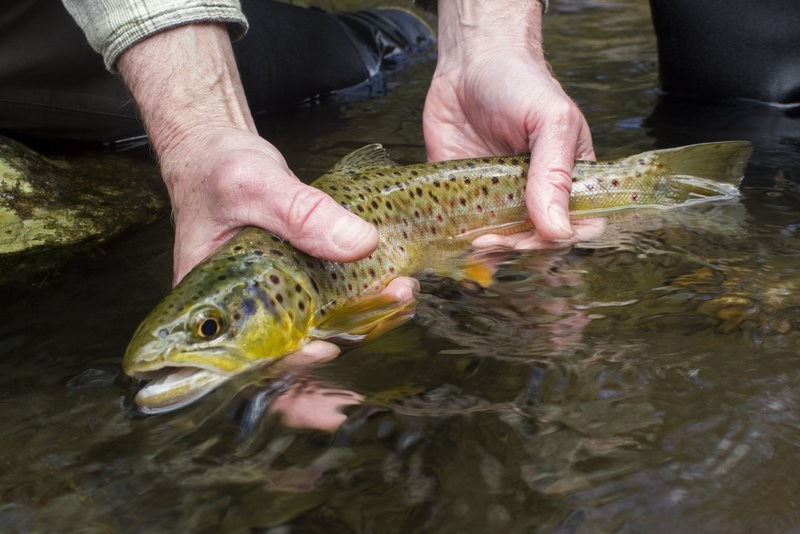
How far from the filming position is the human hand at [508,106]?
9.46 ft

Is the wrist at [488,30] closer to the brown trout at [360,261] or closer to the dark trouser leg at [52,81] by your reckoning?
the brown trout at [360,261]

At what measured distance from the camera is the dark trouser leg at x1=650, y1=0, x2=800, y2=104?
459 centimetres

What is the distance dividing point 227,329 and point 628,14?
7.29m

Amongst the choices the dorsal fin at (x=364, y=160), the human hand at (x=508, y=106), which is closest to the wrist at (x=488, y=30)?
the human hand at (x=508, y=106)

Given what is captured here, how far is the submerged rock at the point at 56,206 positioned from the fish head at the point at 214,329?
4.51 feet

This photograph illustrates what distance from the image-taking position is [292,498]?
177 cm

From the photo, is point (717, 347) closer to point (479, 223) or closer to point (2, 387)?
point (479, 223)

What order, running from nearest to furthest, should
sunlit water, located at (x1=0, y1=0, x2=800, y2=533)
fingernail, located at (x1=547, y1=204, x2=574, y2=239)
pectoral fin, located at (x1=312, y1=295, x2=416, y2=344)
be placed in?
sunlit water, located at (x1=0, y1=0, x2=800, y2=533) < pectoral fin, located at (x1=312, y1=295, x2=416, y2=344) < fingernail, located at (x1=547, y1=204, x2=574, y2=239)

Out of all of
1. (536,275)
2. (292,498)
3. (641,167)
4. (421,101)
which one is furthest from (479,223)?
(421,101)

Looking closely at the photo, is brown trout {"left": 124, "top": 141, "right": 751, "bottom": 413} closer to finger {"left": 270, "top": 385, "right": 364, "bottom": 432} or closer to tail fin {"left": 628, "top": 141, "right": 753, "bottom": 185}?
tail fin {"left": 628, "top": 141, "right": 753, "bottom": 185}

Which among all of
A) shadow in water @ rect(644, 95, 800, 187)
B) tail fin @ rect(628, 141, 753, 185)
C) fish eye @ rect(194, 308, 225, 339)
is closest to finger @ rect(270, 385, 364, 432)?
fish eye @ rect(194, 308, 225, 339)

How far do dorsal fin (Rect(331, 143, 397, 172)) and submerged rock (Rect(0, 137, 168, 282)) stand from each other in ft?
4.00

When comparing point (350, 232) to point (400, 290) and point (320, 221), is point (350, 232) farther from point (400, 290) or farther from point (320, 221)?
point (400, 290)

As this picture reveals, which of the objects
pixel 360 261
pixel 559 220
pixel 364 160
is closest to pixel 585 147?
pixel 559 220
